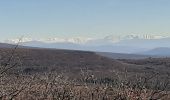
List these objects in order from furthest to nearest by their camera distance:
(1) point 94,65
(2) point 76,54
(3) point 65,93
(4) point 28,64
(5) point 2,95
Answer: (2) point 76,54 < (1) point 94,65 < (4) point 28,64 < (3) point 65,93 < (5) point 2,95

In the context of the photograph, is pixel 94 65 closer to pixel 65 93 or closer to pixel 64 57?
pixel 64 57

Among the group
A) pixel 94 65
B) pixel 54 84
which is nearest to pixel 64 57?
pixel 94 65

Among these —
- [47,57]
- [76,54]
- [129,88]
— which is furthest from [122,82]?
[76,54]

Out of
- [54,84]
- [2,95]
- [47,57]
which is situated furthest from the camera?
[47,57]

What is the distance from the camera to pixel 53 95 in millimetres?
9977

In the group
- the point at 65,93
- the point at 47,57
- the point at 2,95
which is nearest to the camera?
the point at 2,95

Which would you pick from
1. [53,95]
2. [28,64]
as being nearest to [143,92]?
[53,95]

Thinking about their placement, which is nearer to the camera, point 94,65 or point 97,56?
point 94,65

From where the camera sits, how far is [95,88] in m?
10.1

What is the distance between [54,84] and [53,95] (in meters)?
0.26

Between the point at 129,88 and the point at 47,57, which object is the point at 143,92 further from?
the point at 47,57

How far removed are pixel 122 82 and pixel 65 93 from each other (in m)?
1.23

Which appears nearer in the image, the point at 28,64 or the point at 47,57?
the point at 28,64

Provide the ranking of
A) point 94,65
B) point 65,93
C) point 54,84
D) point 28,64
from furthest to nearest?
point 94,65 → point 28,64 → point 54,84 → point 65,93
